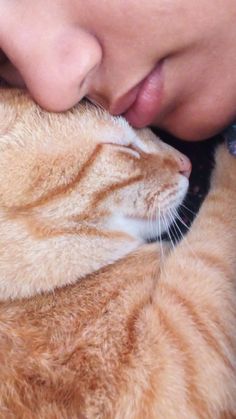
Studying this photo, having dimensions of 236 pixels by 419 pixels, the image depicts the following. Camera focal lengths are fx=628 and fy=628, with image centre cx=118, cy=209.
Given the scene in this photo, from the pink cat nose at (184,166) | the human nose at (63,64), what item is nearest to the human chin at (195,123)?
the pink cat nose at (184,166)

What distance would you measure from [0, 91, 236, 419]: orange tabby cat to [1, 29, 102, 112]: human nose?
0.06 meters

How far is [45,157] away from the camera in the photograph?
1260mm

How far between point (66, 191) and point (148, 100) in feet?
0.93

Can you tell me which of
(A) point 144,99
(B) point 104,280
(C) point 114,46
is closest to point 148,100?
(A) point 144,99

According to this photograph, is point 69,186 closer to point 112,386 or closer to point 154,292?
point 154,292

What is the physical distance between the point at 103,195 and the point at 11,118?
0.82ft

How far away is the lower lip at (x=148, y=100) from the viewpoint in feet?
4.47

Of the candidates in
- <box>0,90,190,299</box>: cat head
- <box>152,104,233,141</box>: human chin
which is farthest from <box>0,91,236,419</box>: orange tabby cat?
<box>152,104,233,141</box>: human chin

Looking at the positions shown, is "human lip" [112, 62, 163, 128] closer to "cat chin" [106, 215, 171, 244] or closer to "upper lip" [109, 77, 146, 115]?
"upper lip" [109, 77, 146, 115]

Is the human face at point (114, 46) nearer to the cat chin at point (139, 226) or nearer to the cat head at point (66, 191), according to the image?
the cat head at point (66, 191)

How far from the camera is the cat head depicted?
1.26 m

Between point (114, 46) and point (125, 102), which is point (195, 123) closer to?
point (125, 102)

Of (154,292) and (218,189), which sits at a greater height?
(218,189)

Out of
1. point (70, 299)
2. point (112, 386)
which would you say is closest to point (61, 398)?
point (112, 386)
